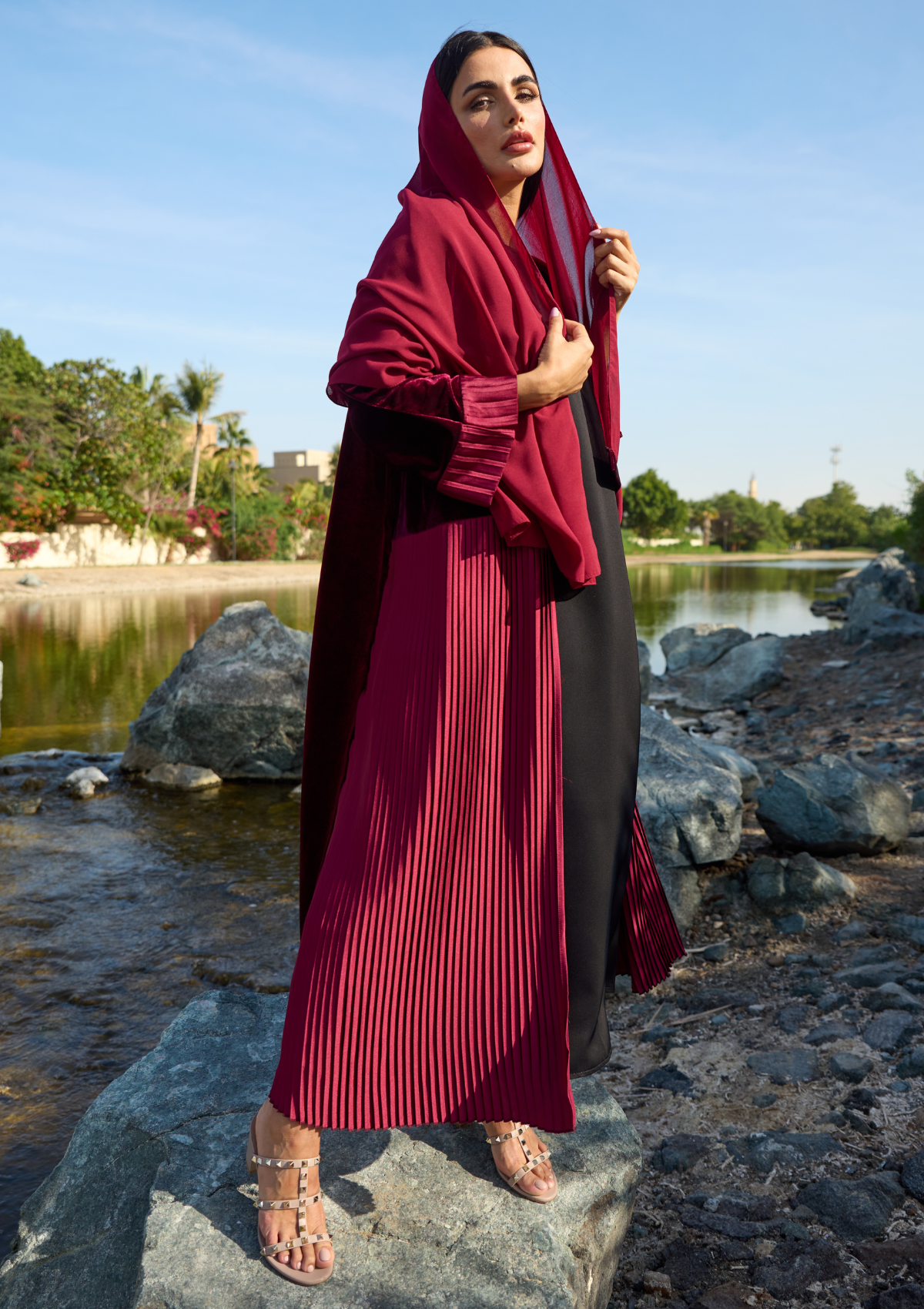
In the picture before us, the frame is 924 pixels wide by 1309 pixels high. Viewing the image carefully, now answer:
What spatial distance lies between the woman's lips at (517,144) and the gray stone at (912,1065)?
6.83 ft

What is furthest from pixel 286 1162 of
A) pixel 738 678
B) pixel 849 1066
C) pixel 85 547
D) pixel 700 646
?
pixel 85 547

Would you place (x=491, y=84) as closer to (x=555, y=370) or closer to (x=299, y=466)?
(x=555, y=370)

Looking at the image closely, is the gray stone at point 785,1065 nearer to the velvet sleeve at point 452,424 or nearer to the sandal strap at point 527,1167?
the sandal strap at point 527,1167

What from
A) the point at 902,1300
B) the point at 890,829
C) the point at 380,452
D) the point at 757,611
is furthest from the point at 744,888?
the point at 757,611

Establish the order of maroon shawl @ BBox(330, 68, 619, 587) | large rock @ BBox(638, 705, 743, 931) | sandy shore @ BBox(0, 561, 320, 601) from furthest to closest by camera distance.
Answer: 1. sandy shore @ BBox(0, 561, 320, 601)
2. large rock @ BBox(638, 705, 743, 931)
3. maroon shawl @ BBox(330, 68, 619, 587)

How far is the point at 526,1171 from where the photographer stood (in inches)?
59.5

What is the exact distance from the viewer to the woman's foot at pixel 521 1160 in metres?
1.50

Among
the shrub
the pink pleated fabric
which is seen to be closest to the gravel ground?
the pink pleated fabric

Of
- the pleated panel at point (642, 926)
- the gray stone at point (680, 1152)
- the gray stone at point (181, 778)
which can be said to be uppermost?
the pleated panel at point (642, 926)

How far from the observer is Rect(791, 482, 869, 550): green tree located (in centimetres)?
7806

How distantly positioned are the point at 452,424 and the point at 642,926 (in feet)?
3.28

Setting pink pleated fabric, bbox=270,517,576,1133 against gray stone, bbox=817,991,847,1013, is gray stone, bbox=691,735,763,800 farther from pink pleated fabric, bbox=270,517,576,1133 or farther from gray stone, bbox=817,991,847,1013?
pink pleated fabric, bbox=270,517,576,1133

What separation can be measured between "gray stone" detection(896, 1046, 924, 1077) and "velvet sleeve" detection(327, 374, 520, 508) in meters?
1.65

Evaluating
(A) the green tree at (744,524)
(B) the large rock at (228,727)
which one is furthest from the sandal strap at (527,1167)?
(A) the green tree at (744,524)
